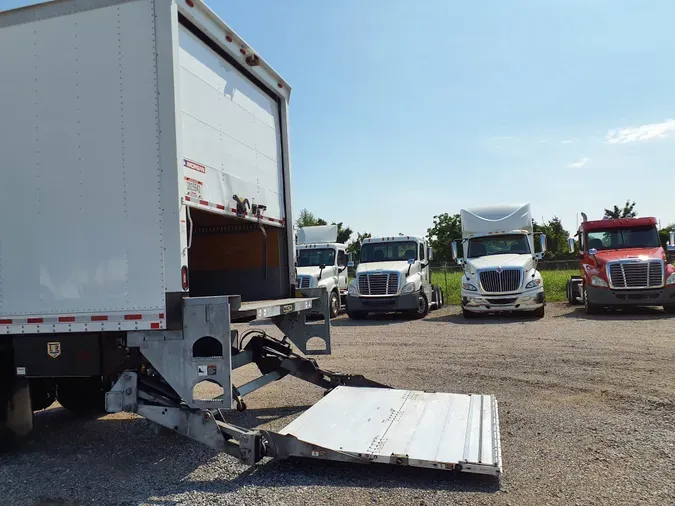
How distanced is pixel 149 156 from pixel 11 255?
155 centimetres

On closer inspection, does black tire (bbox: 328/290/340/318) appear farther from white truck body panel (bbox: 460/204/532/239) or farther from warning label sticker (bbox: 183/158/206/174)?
warning label sticker (bbox: 183/158/206/174)

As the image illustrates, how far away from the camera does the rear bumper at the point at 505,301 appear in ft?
48.2

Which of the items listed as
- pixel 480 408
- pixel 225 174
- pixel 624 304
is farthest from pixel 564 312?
pixel 225 174

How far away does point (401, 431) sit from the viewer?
4.57 meters

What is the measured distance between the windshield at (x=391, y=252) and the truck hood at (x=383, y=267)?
297 millimetres

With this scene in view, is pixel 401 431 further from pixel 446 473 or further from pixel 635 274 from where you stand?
pixel 635 274

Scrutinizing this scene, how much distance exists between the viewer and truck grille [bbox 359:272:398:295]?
15977mm

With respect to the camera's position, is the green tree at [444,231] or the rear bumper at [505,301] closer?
the rear bumper at [505,301]

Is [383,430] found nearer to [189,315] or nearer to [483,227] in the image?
[189,315]

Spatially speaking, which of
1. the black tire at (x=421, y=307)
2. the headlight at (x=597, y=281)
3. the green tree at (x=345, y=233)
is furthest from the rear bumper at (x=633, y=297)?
the green tree at (x=345, y=233)

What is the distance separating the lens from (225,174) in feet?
17.4

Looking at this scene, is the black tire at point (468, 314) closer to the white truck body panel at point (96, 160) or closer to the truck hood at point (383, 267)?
the truck hood at point (383, 267)

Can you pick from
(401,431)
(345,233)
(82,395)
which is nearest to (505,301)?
(401,431)

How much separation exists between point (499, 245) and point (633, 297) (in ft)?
12.3
